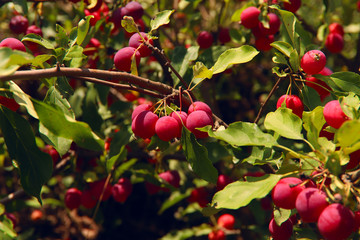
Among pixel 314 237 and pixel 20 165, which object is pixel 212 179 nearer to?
pixel 314 237

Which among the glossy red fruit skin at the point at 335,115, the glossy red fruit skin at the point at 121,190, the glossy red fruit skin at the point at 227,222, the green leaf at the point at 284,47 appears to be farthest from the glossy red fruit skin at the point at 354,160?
the glossy red fruit skin at the point at 121,190

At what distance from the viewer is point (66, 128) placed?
95 cm

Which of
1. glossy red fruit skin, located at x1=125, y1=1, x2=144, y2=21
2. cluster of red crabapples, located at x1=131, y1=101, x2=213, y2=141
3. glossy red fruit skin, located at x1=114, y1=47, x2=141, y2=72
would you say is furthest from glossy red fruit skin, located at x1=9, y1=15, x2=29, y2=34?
cluster of red crabapples, located at x1=131, y1=101, x2=213, y2=141

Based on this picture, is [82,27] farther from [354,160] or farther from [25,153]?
[354,160]

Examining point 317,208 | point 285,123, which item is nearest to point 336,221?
point 317,208

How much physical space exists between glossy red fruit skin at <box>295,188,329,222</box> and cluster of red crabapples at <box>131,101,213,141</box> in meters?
0.33

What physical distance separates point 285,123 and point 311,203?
0.26 metres

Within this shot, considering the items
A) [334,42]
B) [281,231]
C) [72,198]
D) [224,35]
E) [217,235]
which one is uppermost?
[224,35]

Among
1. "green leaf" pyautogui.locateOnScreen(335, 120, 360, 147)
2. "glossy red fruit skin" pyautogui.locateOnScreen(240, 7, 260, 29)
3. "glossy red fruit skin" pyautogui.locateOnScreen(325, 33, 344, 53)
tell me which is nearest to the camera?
"green leaf" pyautogui.locateOnScreen(335, 120, 360, 147)

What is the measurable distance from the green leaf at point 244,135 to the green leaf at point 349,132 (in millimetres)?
201

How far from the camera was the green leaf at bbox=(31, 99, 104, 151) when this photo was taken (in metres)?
0.93

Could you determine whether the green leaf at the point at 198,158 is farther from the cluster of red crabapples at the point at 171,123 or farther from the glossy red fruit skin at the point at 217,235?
the glossy red fruit skin at the point at 217,235

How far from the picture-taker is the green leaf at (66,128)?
36.7 inches

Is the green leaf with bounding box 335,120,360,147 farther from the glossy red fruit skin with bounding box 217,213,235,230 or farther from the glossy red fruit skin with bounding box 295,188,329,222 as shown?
the glossy red fruit skin with bounding box 217,213,235,230
